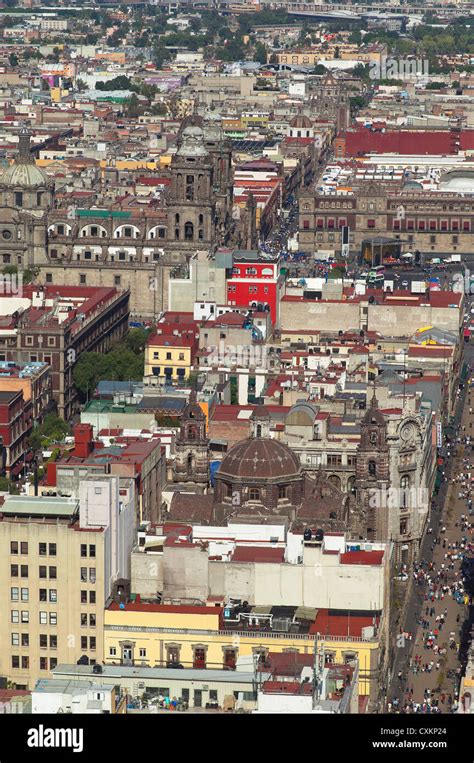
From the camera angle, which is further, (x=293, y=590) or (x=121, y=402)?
(x=121, y=402)

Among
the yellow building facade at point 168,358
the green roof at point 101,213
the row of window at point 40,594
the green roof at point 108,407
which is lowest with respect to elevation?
the green roof at point 101,213

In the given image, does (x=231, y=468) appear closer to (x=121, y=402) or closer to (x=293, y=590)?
(x=293, y=590)

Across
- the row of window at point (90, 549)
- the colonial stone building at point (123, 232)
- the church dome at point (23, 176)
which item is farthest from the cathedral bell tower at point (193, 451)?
the church dome at point (23, 176)

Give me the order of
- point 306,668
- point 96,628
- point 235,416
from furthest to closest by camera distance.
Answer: point 235,416, point 96,628, point 306,668

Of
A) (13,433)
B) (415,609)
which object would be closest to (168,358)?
(13,433)

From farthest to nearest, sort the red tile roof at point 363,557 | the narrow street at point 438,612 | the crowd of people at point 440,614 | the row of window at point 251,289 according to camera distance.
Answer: the row of window at point 251,289 < the red tile roof at point 363,557 < the narrow street at point 438,612 < the crowd of people at point 440,614

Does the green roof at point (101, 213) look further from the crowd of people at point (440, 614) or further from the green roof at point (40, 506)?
the green roof at point (40, 506)
